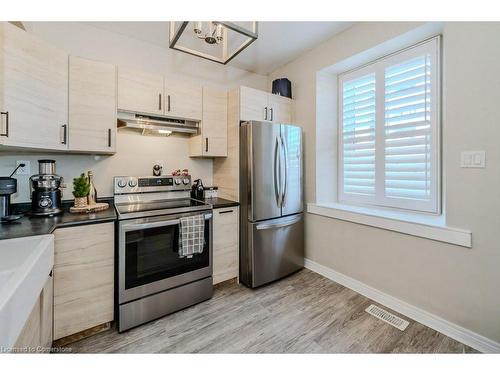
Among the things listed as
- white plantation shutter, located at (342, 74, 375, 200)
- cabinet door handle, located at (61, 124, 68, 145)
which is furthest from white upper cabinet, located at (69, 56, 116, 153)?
white plantation shutter, located at (342, 74, 375, 200)

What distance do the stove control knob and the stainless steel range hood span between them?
0.85 meters

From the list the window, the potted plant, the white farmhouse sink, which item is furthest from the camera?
the window

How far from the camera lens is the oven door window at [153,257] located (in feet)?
5.52

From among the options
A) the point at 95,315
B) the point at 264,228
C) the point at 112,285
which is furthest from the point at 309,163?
the point at 95,315

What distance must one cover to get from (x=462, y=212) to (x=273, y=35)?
2.26 m

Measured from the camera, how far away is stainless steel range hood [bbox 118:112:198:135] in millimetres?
2043

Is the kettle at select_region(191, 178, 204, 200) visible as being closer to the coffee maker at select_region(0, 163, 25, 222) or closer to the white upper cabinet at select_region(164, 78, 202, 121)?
the white upper cabinet at select_region(164, 78, 202, 121)

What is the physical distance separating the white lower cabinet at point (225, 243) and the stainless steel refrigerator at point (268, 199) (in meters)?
0.07

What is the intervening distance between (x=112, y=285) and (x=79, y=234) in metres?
0.44

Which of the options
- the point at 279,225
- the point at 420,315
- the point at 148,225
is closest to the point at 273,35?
the point at 279,225

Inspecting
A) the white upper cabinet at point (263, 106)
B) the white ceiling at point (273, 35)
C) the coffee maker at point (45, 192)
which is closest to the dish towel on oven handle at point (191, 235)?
the coffee maker at point (45, 192)

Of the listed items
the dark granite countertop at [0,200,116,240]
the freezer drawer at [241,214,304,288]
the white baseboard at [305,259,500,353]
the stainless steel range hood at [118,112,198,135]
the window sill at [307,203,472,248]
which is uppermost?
the stainless steel range hood at [118,112,198,135]

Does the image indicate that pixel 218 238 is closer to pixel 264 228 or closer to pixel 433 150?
pixel 264 228

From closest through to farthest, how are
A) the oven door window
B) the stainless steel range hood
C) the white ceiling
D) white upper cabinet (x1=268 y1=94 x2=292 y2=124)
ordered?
1. the oven door window
2. the stainless steel range hood
3. the white ceiling
4. white upper cabinet (x1=268 y1=94 x2=292 y2=124)
